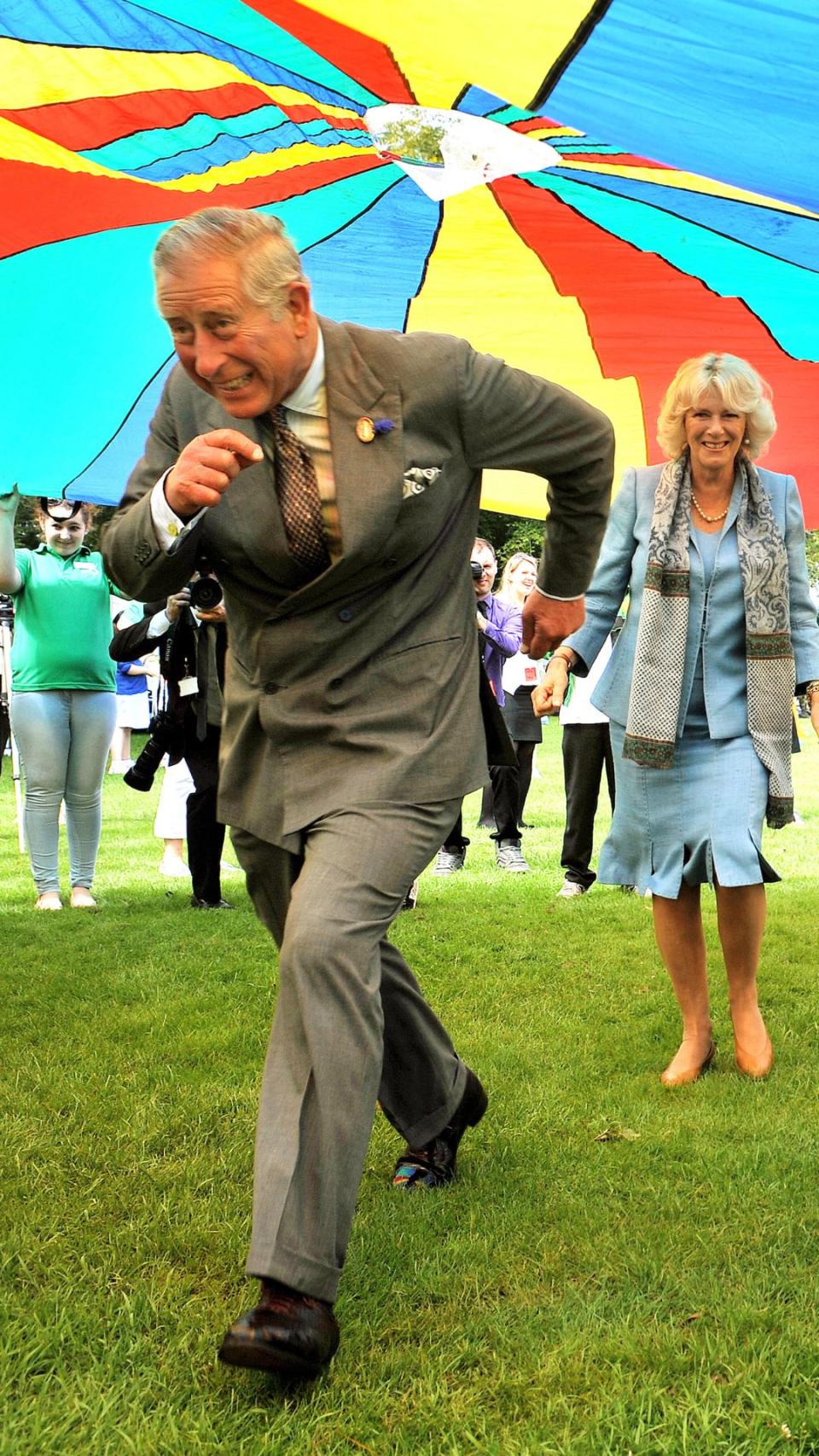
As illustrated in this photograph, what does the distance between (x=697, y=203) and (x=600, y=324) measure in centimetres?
145

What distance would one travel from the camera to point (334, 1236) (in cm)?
272

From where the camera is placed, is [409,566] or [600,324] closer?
[409,566]

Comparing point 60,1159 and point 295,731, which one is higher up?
point 295,731

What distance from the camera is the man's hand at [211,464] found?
2723 mm

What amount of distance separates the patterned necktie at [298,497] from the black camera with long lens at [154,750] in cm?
566

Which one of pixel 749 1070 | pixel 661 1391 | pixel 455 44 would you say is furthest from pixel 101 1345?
pixel 455 44

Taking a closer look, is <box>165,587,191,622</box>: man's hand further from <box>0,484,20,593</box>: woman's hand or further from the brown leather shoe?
the brown leather shoe

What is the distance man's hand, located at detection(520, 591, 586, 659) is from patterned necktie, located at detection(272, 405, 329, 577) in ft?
2.27

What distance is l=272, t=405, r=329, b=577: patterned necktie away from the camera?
298cm

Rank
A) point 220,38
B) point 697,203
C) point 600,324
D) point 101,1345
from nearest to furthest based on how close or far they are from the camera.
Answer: point 101,1345, point 220,38, point 697,203, point 600,324

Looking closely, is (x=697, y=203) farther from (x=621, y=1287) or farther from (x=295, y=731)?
(x=621, y=1287)

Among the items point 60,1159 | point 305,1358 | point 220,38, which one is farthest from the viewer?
point 220,38

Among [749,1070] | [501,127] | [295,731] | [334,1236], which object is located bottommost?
[749,1070]

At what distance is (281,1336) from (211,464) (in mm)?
1595
